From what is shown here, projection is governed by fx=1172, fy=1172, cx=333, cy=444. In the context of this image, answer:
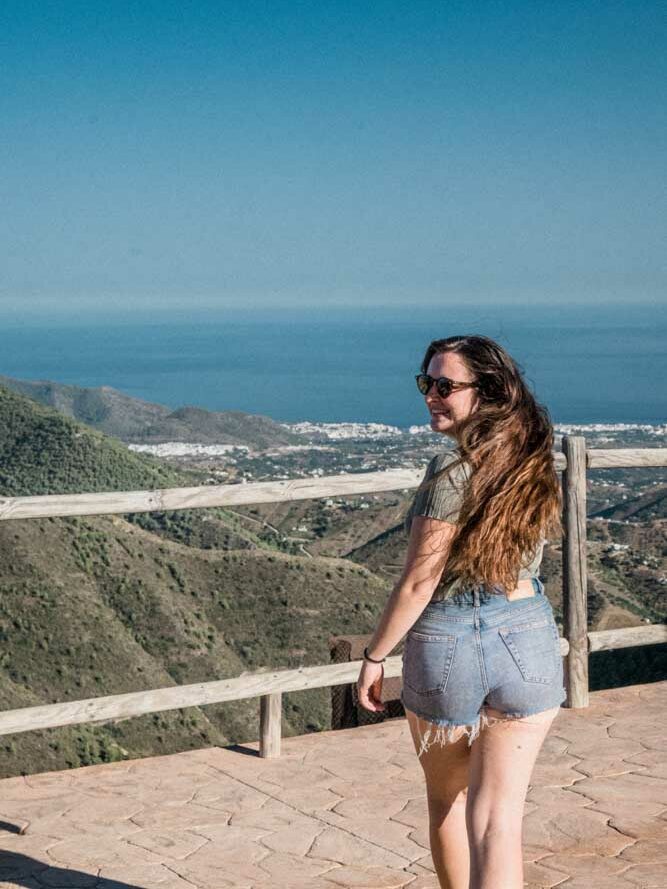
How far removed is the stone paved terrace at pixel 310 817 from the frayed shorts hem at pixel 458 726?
133cm

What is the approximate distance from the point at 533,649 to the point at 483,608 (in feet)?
0.48

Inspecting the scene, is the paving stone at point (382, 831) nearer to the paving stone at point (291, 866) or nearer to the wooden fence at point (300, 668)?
the paving stone at point (291, 866)

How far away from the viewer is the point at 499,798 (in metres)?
2.57

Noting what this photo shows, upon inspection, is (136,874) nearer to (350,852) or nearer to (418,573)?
(350,852)

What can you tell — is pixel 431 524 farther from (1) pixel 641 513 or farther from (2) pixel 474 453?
(1) pixel 641 513

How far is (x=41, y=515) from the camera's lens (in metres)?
4.50

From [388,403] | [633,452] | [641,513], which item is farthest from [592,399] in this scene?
[633,452]

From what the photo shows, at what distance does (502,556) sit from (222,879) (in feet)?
6.15

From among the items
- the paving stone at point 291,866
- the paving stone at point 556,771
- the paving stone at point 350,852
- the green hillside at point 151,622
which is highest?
the paving stone at point 291,866

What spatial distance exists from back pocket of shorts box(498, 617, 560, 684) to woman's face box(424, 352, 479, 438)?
465 mm

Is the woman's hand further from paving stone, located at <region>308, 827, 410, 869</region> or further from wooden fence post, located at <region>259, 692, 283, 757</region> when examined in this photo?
wooden fence post, located at <region>259, 692, 283, 757</region>

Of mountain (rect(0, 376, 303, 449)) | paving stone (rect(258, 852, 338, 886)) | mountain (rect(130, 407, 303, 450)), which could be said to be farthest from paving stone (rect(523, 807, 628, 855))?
mountain (rect(130, 407, 303, 450))

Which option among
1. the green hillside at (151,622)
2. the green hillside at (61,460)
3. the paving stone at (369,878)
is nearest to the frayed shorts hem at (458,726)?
the paving stone at (369,878)

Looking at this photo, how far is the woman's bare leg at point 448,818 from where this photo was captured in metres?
2.74
